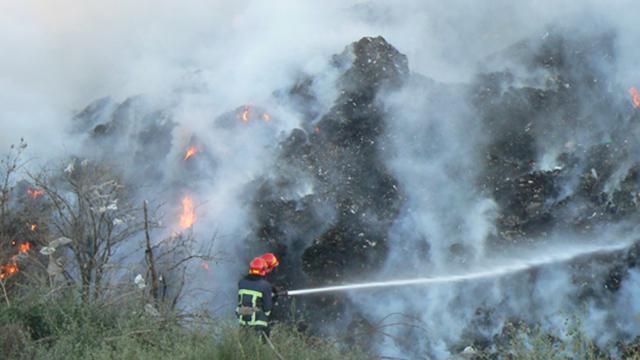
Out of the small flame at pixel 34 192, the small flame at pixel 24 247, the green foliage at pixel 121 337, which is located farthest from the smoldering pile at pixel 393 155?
the green foliage at pixel 121 337

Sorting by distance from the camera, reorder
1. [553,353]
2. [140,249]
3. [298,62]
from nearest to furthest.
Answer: [553,353]
[140,249]
[298,62]

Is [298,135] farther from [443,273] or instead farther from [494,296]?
[494,296]

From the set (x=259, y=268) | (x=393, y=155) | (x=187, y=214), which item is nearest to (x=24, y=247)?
(x=187, y=214)

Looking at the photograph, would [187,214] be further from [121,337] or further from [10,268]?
[121,337]

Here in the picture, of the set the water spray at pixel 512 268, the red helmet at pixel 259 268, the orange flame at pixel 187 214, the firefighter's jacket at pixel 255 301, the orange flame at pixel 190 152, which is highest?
the orange flame at pixel 190 152

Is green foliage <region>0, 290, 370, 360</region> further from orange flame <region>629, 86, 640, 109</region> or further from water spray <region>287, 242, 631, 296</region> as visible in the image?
orange flame <region>629, 86, 640, 109</region>

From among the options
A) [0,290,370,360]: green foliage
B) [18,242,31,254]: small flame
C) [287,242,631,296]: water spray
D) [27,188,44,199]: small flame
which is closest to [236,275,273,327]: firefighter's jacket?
[0,290,370,360]: green foliage

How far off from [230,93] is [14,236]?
7111mm

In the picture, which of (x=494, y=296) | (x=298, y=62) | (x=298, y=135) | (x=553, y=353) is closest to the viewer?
(x=553, y=353)

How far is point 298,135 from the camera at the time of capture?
67.3ft

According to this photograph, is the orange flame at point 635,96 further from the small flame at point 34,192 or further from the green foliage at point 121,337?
the small flame at point 34,192

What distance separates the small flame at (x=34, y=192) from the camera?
20578 mm

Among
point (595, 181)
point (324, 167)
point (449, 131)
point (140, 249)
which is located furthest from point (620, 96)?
point (140, 249)

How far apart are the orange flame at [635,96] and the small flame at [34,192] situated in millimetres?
15147
